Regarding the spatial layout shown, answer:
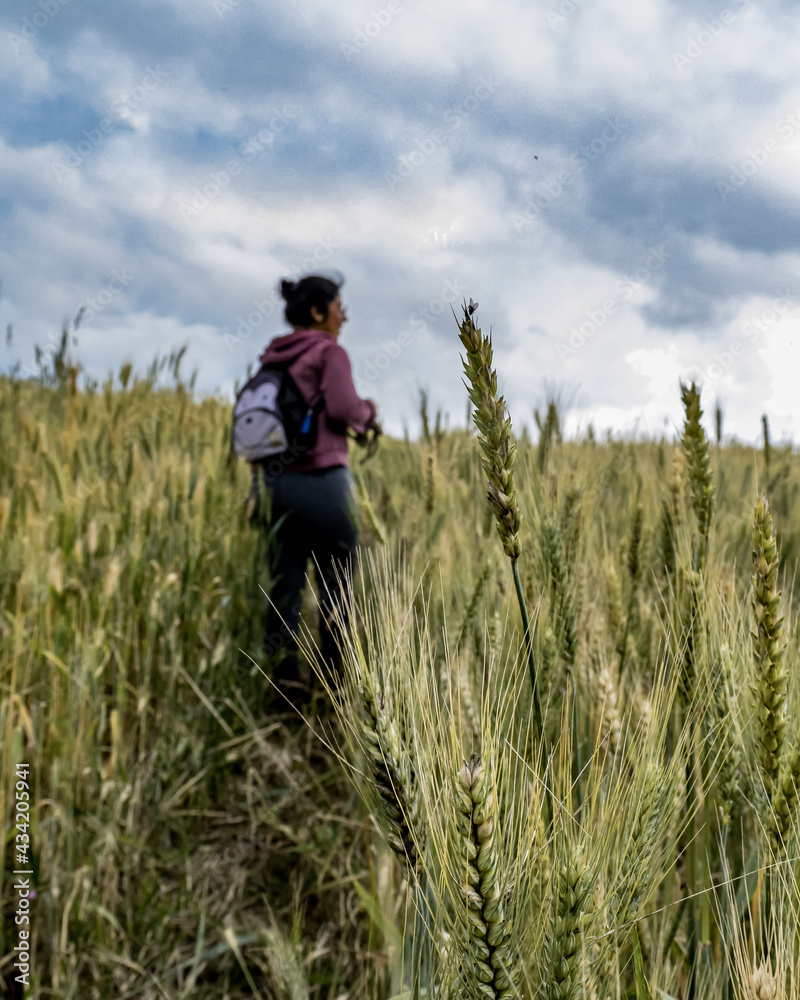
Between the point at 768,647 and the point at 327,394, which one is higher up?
the point at 327,394

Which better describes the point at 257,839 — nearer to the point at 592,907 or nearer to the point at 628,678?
the point at 628,678

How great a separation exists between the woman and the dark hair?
167 mm

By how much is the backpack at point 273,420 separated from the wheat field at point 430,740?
265 millimetres

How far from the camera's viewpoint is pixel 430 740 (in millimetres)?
620

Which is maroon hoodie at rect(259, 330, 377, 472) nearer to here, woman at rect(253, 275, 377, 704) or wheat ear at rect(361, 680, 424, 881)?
woman at rect(253, 275, 377, 704)

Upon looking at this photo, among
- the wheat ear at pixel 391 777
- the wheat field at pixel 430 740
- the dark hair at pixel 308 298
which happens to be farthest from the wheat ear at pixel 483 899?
the dark hair at pixel 308 298

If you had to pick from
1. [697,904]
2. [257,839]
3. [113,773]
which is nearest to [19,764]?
[113,773]

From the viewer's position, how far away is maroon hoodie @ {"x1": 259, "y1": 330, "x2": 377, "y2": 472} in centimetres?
310

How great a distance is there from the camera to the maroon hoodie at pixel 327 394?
310cm

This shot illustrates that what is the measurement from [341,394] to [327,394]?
70 millimetres

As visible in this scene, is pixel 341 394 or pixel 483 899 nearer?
pixel 483 899

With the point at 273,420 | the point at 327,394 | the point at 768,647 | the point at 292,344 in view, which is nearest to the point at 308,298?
the point at 292,344

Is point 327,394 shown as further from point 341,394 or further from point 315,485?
point 315,485

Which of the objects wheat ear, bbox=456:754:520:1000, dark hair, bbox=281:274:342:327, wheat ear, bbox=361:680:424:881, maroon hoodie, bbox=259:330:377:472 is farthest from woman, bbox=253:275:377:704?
wheat ear, bbox=456:754:520:1000
